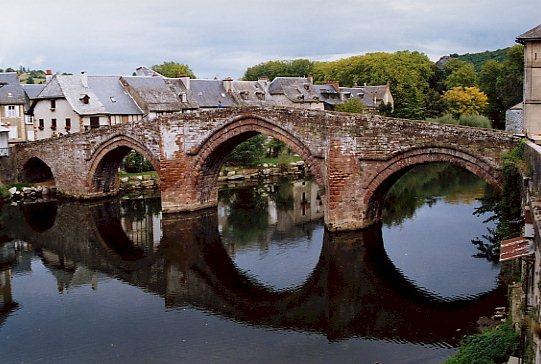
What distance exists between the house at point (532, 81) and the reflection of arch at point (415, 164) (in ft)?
20.4

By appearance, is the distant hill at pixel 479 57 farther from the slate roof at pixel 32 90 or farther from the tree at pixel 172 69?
the slate roof at pixel 32 90

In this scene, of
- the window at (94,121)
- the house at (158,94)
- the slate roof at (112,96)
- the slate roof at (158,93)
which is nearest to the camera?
the window at (94,121)

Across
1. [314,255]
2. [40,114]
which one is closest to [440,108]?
[40,114]

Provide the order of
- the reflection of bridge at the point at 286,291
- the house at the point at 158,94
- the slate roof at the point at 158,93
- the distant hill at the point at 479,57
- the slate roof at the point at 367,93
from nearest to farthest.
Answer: the reflection of bridge at the point at 286,291, the house at the point at 158,94, the slate roof at the point at 158,93, the slate roof at the point at 367,93, the distant hill at the point at 479,57

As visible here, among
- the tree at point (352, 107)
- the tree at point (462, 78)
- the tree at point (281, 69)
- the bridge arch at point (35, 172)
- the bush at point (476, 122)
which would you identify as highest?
the tree at point (281, 69)

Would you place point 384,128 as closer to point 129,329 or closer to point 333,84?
point 129,329

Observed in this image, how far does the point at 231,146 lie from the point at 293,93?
1320 inches

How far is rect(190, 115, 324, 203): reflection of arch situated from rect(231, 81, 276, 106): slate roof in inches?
1020

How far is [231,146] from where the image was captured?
99.3 ft

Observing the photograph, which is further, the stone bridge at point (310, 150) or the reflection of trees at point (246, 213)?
the reflection of trees at point (246, 213)

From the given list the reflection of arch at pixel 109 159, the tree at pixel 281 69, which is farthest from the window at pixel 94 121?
the tree at pixel 281 69

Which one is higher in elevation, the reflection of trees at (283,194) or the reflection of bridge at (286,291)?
the reflection of trees at (283,194)

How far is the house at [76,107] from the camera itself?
4266 cm

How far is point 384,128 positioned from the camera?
23250 millimetres
